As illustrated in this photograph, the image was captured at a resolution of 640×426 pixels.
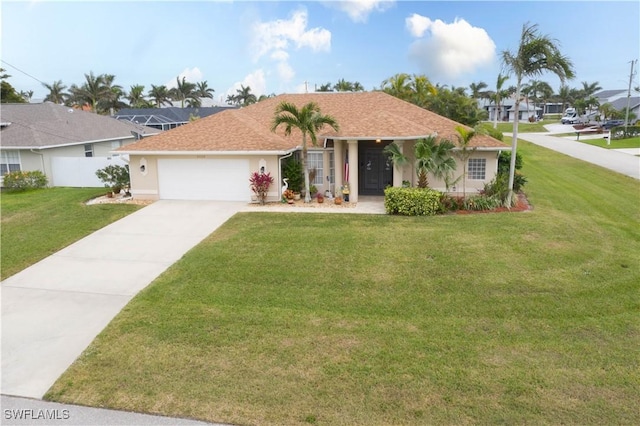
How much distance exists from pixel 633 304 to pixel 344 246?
654cm

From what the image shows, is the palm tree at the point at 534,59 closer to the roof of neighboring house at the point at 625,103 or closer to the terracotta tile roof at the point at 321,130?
the terracotta tile roof at the point at 321,130

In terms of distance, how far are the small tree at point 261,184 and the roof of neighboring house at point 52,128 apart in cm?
1187

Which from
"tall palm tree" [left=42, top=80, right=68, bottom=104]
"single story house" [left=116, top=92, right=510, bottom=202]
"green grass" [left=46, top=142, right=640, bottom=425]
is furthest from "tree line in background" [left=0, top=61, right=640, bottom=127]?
"green grass" [left=46, top=142, right=640, bottom=425]

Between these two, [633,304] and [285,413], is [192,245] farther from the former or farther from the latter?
[633,304]

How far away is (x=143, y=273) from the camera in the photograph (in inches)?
423

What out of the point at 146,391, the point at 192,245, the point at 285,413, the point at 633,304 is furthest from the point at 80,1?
the point at 633,304

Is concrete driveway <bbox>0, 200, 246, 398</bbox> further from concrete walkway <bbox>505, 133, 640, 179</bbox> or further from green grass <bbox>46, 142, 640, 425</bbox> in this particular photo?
concrete walkway <bbox>505, 133, 640, 179</bbox>

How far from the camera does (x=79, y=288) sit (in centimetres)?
998

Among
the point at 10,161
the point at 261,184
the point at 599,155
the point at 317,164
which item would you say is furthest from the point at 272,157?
the point at 599,155

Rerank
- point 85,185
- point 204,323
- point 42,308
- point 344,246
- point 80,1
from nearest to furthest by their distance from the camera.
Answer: point 204,323, point 42,308, point 344,246, point 80,1, point 85,185

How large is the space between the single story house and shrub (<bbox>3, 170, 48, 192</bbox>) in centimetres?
682

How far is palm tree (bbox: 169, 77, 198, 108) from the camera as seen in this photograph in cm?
7838

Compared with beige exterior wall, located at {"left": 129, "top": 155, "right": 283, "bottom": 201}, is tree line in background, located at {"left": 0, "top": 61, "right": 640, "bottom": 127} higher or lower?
higher

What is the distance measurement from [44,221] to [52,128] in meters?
11.7
